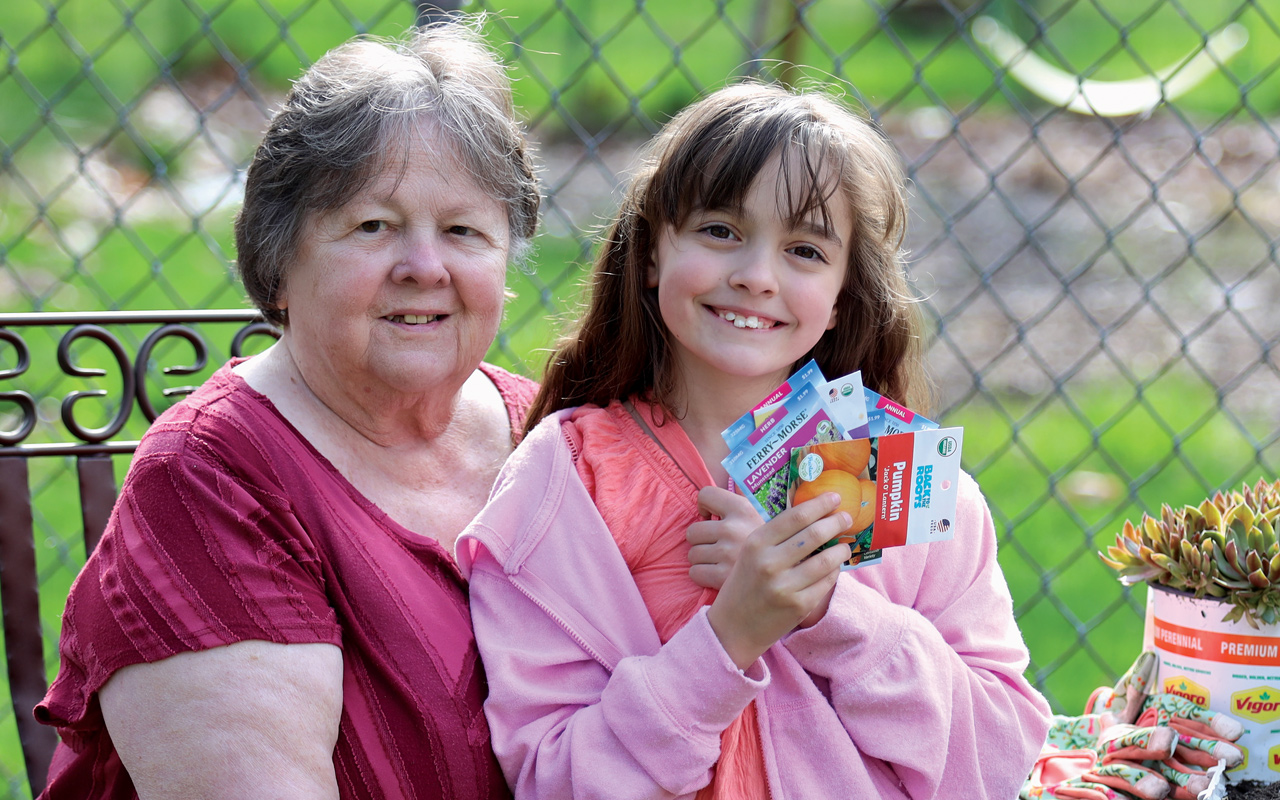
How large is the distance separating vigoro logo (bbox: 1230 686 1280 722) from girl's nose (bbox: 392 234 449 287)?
1.79 metres

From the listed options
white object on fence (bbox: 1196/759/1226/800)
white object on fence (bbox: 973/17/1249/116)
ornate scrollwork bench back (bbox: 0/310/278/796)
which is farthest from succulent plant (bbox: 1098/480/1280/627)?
white object on fence (bbox: 973/17/1249/116)

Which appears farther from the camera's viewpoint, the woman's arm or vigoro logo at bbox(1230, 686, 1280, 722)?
vigoro logo at bbox(1230, 686, 1280, 722)

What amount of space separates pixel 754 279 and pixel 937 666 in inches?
28.0

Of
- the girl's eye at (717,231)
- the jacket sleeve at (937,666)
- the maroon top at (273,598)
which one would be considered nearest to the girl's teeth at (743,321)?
the girl's eye at (717,231)

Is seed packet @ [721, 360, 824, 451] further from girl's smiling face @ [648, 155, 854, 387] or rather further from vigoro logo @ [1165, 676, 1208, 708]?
vigoro logo @ [1165, 676, 1208, 708]

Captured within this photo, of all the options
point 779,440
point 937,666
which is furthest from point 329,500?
point 937,666

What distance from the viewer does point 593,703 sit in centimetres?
189

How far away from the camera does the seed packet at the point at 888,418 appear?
182 centimetres

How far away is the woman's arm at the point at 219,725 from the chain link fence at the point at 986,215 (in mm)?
1667

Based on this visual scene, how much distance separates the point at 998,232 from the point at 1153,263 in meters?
1.00

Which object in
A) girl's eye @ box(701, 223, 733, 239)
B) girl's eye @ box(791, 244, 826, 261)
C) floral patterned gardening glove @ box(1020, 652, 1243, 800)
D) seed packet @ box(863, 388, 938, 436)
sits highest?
girl's eye @ box(701, 223, 733, 239)

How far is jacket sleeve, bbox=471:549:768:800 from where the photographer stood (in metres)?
1.74

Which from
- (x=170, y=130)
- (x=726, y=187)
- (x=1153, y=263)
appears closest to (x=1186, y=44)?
(x=1153, y=263)

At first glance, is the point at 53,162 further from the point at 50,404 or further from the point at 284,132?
the point at 284,132
